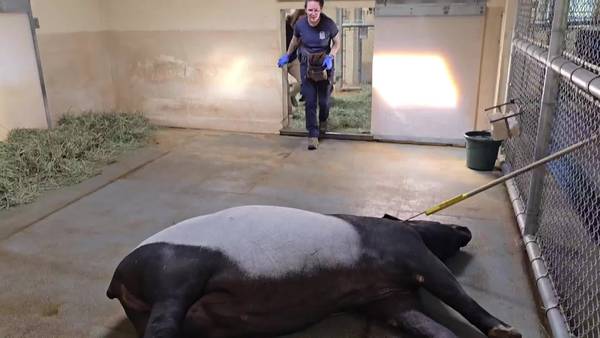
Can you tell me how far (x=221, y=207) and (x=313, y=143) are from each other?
181cm

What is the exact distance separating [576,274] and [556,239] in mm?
266

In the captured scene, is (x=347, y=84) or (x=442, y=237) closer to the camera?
(x=442, y=237)

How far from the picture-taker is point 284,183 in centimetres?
388

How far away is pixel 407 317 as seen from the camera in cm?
201

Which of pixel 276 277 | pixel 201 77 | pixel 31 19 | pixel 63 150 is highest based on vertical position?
pixel 31 19

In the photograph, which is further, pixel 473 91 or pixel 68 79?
pixel 68 79

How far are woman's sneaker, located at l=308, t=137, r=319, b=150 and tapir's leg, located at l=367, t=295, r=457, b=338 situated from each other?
9.62 feet

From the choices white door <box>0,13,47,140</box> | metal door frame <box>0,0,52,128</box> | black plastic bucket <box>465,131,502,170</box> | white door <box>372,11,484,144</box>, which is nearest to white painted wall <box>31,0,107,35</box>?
metal door frame <box>0,0,52,128</box>

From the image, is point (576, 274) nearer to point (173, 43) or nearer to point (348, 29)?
point (173, 43)

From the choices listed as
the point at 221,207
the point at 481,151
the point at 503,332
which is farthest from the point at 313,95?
the point at 503,332

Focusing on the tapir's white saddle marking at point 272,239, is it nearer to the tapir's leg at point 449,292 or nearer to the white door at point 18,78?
the tapir's leg at point 449,292

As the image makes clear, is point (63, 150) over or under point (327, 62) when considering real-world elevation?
under

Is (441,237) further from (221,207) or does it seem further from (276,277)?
(221,207)

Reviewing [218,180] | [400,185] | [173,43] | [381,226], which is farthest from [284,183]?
[173,43]
